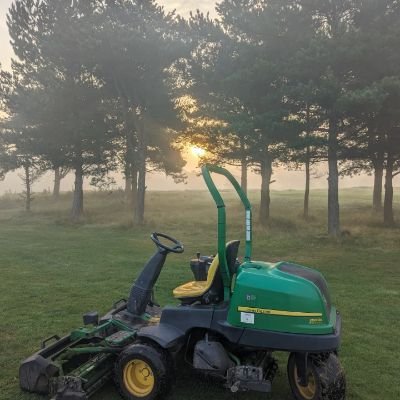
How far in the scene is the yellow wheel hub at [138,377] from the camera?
5121 millimetres

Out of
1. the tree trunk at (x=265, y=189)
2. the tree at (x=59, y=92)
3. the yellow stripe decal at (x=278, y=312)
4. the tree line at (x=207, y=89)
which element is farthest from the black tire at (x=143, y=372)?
Result: the tree at (x=59, y=92)

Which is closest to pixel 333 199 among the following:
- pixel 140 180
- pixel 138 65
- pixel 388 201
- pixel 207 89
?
pixel 388 201

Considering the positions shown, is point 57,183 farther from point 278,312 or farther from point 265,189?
point 278,312

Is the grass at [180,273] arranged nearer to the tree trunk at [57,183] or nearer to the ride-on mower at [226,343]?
the ride-on mower at [226,343]

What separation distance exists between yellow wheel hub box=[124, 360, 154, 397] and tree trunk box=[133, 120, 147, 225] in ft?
69.1

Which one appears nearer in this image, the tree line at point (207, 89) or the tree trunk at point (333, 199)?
the tree line at point (207, 89)

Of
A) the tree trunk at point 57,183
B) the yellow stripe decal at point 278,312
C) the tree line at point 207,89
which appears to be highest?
the tree line at point 207,89

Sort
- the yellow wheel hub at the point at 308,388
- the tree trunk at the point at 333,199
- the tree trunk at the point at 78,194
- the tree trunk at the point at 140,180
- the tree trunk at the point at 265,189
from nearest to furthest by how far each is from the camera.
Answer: the yellow wheel hub at the point at 308,388 → the tree trunk at the point at 333,199 → the tree trunk at the point at 140,180 → the tree trunk at the point at 265,189 → the tree trunk at the point at 78,194

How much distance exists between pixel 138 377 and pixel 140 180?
2217 cm

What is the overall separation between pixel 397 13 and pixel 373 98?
4.80m

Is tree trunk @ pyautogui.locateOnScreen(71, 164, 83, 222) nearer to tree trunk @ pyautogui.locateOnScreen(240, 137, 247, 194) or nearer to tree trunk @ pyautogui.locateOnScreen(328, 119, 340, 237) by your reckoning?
tree trunk @ pyautogui.locateOnScreen(240, 137, 247, 194)

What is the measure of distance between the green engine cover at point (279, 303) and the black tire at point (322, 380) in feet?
1.51

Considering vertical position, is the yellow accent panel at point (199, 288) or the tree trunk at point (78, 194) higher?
the tree trunk at point (78, 194)

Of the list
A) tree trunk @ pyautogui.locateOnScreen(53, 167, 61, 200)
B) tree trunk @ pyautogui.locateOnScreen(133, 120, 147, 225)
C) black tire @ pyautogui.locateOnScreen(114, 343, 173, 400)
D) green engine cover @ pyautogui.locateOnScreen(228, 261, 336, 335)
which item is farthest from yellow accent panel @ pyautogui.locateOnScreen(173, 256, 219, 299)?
tree trunk @ pyautogui.locateOnScreen(53, 167, 61, 200)
